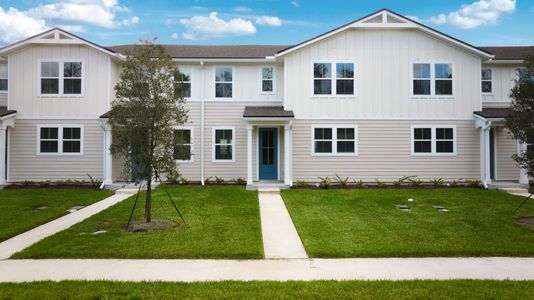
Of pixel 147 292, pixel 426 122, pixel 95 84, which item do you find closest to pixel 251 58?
pixel 95 84

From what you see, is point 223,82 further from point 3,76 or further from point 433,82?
point 3,76

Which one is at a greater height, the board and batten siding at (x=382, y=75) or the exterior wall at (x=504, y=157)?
the board and batten siding at (x=382, y=75)

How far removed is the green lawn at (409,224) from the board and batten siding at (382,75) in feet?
13.4

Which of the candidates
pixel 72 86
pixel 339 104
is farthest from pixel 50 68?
pixel 339 104

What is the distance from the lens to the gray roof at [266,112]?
17.2 metres

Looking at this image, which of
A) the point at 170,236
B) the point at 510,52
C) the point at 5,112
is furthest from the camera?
the point at 510,52

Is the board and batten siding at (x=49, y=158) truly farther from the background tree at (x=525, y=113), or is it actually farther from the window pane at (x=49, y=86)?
the background tree at (x=525, y=113)

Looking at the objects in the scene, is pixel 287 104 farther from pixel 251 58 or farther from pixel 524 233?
pixel 524 233

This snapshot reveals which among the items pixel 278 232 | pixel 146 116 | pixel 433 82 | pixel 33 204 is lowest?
pixel 278 232

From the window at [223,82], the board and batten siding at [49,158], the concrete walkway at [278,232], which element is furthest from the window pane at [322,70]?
the board and batten siding at [49,158]

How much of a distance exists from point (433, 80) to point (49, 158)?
55.9 feet

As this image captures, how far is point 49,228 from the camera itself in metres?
10.3

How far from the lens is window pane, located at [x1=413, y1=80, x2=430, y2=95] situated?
18.5 metres

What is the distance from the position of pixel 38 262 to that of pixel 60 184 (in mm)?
11630
